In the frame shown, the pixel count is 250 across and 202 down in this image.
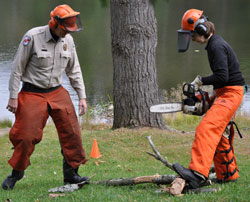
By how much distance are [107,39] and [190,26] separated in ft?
66.9

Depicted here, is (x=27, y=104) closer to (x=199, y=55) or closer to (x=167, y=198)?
(x=167, y=198)

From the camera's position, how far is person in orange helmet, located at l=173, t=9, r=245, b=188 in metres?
4.39

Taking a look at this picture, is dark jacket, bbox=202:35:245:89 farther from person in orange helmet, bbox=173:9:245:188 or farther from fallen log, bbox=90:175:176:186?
fallen log, bbox=90:175:176:186

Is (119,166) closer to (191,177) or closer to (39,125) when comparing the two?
(39,125)

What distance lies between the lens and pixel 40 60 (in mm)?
4855

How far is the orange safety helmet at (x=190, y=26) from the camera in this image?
4625 mm

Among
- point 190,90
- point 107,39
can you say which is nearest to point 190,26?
point 190,90

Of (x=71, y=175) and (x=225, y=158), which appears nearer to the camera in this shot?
(x=225, y=158)

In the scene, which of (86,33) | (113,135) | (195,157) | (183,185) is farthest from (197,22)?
(86,33)

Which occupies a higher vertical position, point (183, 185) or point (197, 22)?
point (197, 22)

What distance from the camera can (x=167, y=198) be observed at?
168 inches

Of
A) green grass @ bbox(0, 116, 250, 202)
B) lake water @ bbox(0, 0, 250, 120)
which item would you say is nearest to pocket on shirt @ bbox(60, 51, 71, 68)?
Result: green grass @ bbox(0, 116, 250, 202)

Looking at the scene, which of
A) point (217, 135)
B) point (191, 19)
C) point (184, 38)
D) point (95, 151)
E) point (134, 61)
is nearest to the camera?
point (217, 135)

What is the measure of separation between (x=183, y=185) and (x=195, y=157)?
1.01ft
